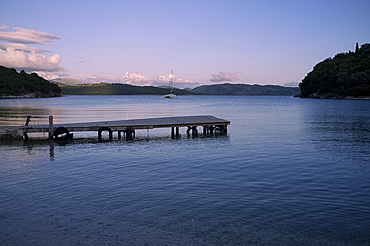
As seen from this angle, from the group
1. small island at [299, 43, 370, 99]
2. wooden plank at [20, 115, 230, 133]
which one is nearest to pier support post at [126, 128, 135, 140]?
wooden plank at [20, 115, 230, 133]

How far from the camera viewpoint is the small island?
481 ft

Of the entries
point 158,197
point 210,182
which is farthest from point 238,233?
point 210,182

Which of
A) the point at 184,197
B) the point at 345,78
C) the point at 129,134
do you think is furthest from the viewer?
the point at 345,78

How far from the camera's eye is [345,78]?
15325cm

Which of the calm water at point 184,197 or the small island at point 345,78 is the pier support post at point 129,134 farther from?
the small island at point 345,78

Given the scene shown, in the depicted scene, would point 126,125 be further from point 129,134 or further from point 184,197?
point 184,197

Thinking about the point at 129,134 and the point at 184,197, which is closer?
the point at 184,197

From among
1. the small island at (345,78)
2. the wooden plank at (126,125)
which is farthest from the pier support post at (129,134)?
the small island at (345,78)

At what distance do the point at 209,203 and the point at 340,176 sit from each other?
8.22 meters

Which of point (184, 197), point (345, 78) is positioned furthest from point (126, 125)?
point (345, 78)

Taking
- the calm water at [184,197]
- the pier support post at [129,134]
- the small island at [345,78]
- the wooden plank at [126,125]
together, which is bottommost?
the calm water at [184,197]

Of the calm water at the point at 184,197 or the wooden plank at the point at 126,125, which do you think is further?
the wooden plank at the point at 126,125

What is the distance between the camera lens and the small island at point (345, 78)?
14675 cm

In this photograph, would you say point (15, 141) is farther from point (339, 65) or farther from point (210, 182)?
point (339, 65)
